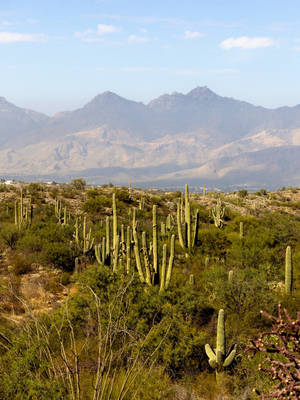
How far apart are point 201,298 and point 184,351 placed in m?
3.51

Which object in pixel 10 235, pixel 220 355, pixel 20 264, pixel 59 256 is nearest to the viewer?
pixel 220 355

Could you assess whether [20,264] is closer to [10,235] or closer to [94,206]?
[10,235]

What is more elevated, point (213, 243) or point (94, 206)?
point (94, 206)

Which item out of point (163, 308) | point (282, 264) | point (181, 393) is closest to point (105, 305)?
point (163, 308)

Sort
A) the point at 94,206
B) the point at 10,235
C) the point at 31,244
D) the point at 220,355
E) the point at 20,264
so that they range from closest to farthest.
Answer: the point at 220,355 → the point at 20,264 → the point at 31,244 → the point at 10,235 → the point at 94,206

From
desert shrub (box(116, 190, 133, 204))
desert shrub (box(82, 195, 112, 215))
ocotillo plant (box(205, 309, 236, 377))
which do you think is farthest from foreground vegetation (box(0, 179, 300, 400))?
desert shrub (box(116, 190, 133, 204))

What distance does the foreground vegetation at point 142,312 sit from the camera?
6.17 metres

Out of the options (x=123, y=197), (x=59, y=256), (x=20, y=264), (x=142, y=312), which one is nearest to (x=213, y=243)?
(x=59, y=256)

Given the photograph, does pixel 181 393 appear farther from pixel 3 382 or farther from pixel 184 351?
pixel 3 382

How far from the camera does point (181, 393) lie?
320 inches

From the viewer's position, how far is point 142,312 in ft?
38.5

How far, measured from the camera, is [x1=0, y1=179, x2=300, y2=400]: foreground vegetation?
6168 mm

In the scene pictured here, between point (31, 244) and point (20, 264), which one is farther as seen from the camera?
point (31, 244)

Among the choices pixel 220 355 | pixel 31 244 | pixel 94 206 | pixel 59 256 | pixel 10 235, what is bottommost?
pixel 220 355
